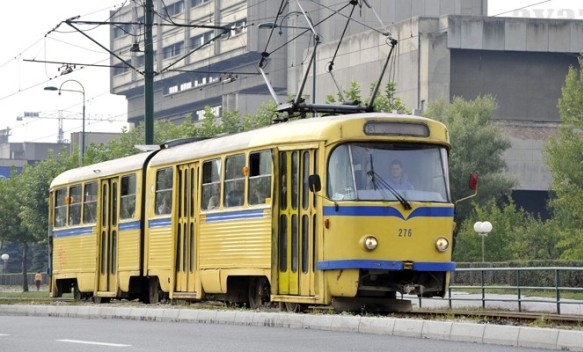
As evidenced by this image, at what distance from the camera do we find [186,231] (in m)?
28.0

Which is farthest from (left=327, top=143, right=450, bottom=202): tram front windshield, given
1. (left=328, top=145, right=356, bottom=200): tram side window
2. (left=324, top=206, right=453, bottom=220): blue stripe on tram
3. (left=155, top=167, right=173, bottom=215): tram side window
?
(left=155, top=167, right=173, bottom=215): tram side window

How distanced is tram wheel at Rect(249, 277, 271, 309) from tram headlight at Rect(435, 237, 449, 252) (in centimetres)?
309

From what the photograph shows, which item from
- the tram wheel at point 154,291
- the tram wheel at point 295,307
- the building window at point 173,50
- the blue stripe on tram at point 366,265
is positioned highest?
the building window at point 173,50

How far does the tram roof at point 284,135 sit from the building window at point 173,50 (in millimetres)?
97733

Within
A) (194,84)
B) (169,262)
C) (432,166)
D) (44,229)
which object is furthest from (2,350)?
(194,84)

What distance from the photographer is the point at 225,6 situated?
383 ft

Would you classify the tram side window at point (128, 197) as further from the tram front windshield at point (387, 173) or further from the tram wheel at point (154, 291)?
the tram front windshield at point (387, 173)

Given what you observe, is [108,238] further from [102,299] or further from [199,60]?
[199,60]

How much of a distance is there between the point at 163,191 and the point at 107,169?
14.0ft

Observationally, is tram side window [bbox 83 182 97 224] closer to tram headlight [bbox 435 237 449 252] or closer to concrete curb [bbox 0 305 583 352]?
concrete curb [bbox 0 305 583 352]

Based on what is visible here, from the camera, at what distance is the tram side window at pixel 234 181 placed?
Result: 2548 centimetres

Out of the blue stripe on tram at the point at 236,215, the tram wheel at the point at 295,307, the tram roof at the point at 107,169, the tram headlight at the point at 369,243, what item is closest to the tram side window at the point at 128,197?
the tram roof at the point at 107,169

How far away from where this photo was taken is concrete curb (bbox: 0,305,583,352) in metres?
15.6

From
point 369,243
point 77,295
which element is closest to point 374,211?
point 369,243
